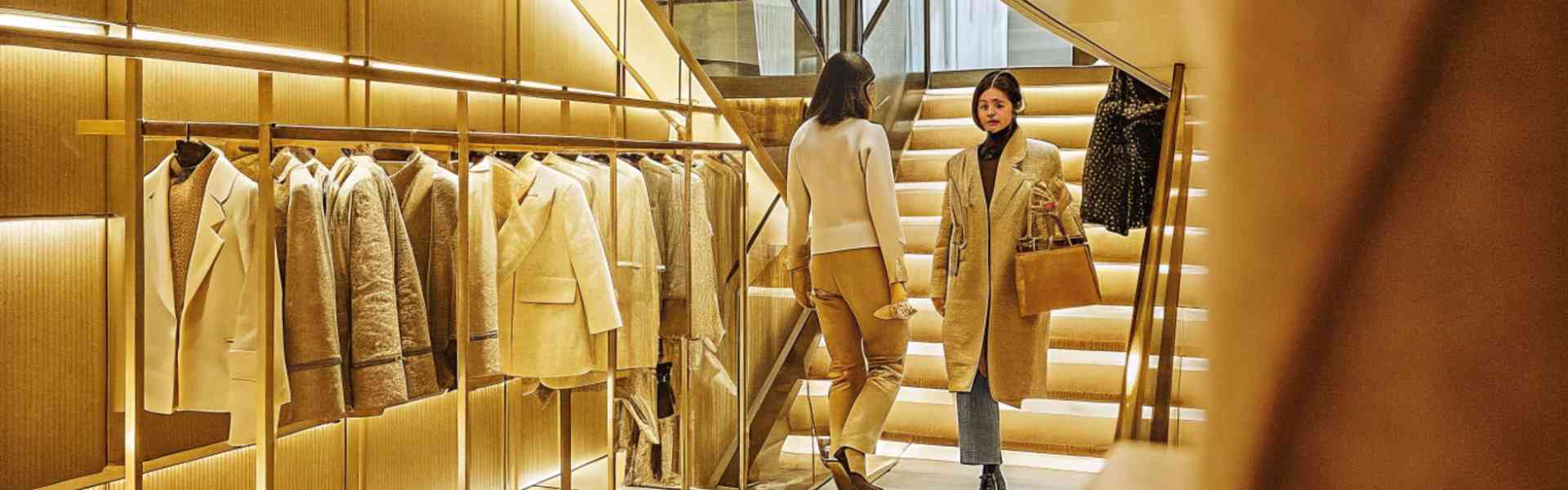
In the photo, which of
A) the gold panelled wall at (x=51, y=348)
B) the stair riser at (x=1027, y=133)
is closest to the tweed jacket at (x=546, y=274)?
the gold panelled wall at (x=51, y=348)

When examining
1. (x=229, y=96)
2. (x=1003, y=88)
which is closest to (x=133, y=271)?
(x=229, y=96)

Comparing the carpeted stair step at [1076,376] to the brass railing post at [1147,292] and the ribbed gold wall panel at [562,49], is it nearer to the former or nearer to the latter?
the ribbed gold wall panel at [562,49]

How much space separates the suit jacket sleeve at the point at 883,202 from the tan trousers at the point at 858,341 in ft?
0.25

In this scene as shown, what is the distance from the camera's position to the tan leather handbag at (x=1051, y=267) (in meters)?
4.30

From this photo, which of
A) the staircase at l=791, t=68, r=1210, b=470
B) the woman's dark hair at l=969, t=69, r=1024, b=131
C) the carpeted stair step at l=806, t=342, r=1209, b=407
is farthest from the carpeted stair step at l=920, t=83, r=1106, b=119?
the woman's dark hair at l=969, t=69, r=1024, b=131

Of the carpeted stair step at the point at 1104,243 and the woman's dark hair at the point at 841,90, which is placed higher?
the woman's dark hair at the point at 841,90

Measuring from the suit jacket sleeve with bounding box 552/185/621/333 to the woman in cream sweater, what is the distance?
870mm

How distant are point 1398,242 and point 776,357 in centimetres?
484

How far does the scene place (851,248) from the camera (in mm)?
4391

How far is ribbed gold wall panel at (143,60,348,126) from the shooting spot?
154 inches

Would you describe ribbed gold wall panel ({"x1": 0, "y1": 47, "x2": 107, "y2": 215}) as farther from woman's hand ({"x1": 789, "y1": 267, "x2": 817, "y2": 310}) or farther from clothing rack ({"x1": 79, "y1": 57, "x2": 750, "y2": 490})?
woman's hand ({"x1": 789, "y1": 267, "x2": 817, "y2": 310})

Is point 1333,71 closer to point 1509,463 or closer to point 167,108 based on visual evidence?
point 1509,463

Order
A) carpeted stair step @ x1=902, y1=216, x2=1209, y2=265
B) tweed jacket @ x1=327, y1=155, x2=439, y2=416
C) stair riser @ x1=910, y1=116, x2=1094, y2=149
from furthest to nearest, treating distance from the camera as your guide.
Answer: stair riser @ x1=910, y1=116, x2=1094, y2=149 → carpeted stair step @ x1=902, y1=216, x2=1209, y2=265 → tweed jacket @ x1=327, y1=155, x2=439, y2=416

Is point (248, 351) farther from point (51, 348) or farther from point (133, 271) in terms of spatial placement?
point (51, 348)
